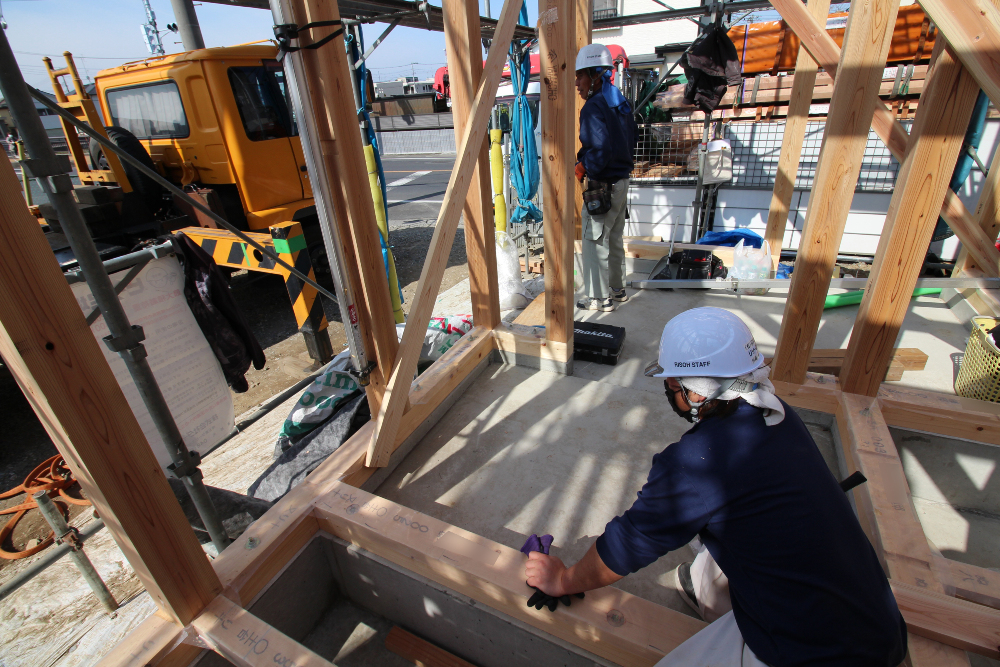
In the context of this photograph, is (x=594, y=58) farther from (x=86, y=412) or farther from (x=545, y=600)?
(x=86, y=412)

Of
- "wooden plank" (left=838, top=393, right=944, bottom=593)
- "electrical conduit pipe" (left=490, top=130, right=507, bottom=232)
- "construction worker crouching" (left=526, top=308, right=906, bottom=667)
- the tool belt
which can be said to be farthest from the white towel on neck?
"electrical conduit pipe" (left=490, top=130, right=507, bottom=232)

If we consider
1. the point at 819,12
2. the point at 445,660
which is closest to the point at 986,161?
the point at 819,12

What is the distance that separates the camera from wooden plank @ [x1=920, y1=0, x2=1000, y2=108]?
1.70 metres

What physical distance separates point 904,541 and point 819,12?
13.1ft

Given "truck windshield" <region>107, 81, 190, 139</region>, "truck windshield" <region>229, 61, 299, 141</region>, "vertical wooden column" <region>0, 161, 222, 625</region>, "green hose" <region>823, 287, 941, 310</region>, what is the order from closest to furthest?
"vertical wooden column" <region>0, 161, 222, 625</region>
"green hose" <region>823, 287, 941, 310</region>
"truck windshield" <region>229, 61, 299, 141</region>
"truck windshield" <region>107, 81, 190, 139</region>

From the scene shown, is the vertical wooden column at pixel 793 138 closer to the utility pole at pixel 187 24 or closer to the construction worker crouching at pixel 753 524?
the construction worker crouching at pixel 753 524

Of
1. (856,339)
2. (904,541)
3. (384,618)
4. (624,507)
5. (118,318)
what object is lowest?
Answer: (384,618)

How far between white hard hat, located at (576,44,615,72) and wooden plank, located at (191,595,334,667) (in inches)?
163

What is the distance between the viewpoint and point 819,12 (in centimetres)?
377

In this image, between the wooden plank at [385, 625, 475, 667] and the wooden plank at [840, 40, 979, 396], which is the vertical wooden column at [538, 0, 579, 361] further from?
the wooden plank at [385, 625, 475, 667]

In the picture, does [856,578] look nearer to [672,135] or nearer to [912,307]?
[912,307]

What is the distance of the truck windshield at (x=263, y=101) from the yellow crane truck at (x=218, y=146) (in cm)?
1

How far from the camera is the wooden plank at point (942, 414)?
7.93 feet

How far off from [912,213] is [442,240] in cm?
219
